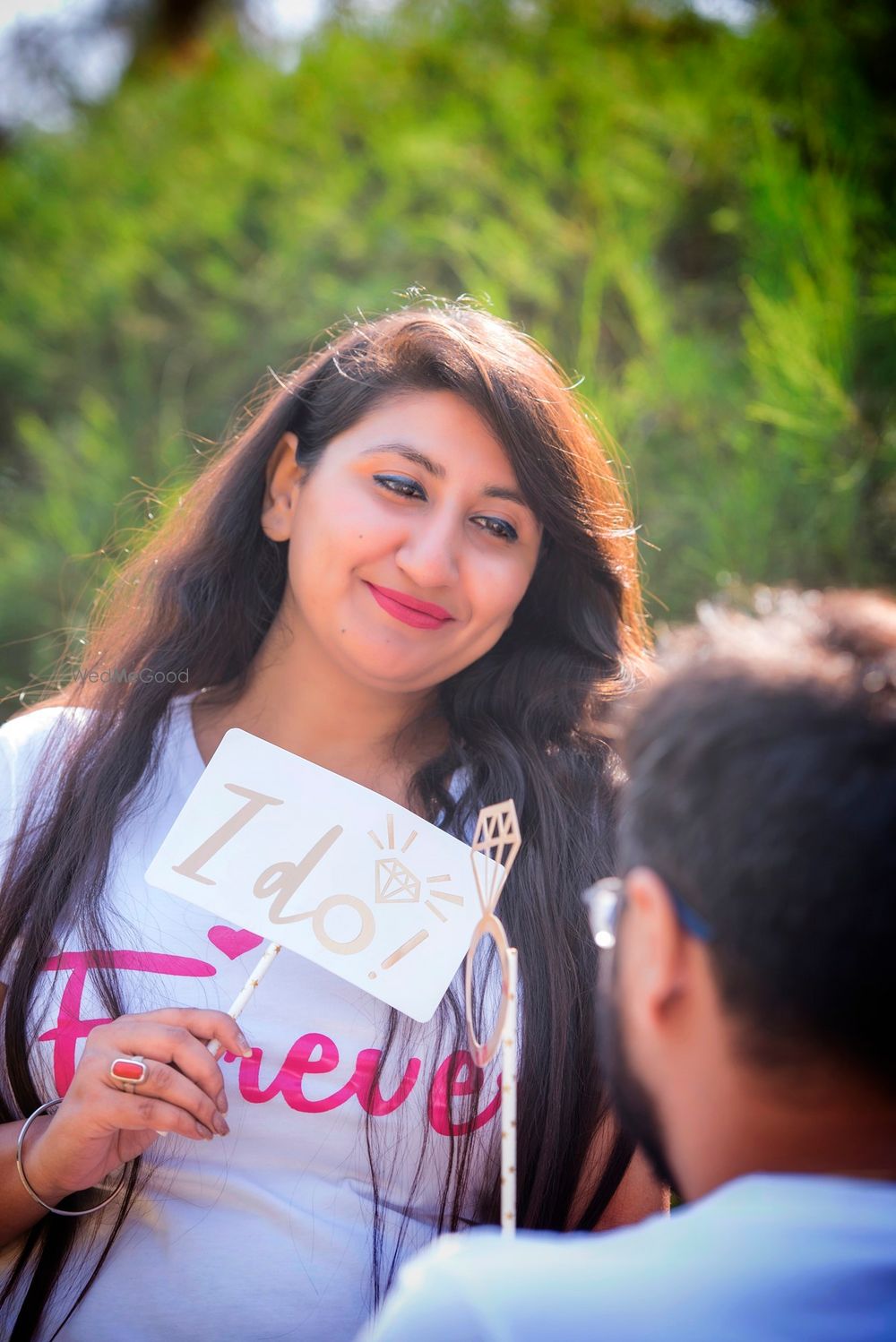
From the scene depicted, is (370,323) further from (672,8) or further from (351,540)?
(672,8)

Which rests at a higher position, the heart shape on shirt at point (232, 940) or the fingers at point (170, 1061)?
the heart shape on shirt at point (232, 940)

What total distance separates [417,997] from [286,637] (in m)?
0.87

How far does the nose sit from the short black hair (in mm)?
945


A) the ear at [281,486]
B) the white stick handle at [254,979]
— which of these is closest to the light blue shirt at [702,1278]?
the white stick handle at [254,979]

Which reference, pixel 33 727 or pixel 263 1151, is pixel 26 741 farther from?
pixel 263 1151

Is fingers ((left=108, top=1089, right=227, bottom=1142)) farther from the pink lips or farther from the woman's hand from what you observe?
the pink lips

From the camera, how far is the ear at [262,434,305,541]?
2150 millimetres

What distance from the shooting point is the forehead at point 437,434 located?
1.94 meters

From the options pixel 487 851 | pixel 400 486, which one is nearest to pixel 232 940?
pixel 487 851

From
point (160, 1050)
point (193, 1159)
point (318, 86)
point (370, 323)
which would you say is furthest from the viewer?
point (318, 86)

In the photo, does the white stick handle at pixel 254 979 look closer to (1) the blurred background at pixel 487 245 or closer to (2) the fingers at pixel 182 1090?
(2) the fingers at pixel 182 1090

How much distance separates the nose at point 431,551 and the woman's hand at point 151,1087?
2.53 feet

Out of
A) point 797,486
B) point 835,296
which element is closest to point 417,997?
point 797,486

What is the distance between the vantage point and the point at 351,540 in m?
1.90
